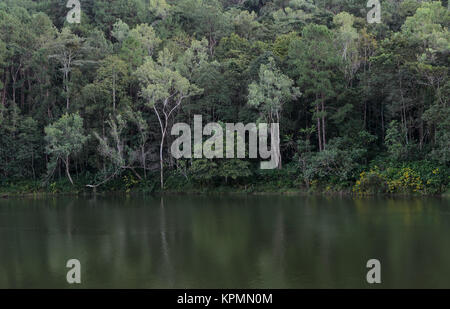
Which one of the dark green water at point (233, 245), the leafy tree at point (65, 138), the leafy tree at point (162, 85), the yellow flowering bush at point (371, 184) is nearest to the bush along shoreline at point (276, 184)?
the yellow flowering bush at point (371, 184)

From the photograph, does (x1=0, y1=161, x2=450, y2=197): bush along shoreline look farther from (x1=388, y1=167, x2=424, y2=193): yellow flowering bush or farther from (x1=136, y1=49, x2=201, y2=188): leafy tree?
(x1=136, y1=49, x2=201, y2=188): leafy tree

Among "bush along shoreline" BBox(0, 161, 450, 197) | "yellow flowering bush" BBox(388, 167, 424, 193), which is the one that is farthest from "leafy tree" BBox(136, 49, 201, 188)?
"yellow flowering bush" BBox(388, 167, 424, 193)

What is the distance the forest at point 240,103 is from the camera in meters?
26.2

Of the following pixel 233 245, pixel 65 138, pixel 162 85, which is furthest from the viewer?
pixel 65 138

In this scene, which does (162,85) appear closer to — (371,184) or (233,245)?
(371,184)

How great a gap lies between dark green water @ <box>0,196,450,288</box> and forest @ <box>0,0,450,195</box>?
212 inches

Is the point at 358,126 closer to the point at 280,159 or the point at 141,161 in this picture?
the point at 280,159

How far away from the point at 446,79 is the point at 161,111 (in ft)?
56.7

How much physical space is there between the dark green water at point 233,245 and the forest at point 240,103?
17.6 ft

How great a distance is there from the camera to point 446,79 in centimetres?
2472

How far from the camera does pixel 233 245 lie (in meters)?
13.1

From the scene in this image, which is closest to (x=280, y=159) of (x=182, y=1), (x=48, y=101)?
(x=48, y=101)

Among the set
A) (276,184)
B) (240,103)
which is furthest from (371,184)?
→ (240,103)

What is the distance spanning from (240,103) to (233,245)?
19.9m
